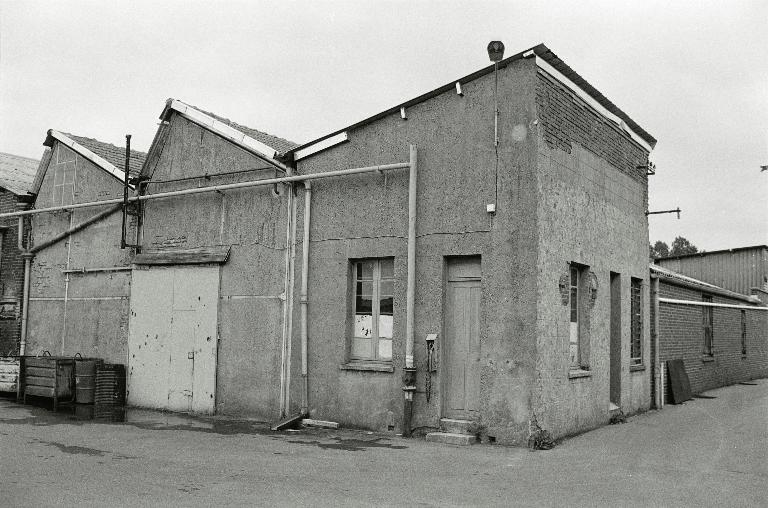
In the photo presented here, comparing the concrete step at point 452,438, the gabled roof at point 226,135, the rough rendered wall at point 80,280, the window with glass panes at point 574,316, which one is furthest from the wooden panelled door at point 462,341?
the rough rendered wall at point 80,280

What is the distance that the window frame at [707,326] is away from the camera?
64.0ft

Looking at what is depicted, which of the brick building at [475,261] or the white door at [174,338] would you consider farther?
the white door at [174,338]

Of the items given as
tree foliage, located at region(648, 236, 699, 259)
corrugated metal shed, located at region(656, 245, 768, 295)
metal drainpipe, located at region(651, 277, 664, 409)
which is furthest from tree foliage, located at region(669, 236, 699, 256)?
metal drainpipe, located at region(651, 277, 664, 409)

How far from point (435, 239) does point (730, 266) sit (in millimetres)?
21877

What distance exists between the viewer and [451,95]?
36.9ft

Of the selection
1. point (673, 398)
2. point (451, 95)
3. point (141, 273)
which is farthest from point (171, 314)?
point (673, 398)

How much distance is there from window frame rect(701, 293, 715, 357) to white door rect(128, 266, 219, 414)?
13.1 m

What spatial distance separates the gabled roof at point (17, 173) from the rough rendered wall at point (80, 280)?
1.15 m

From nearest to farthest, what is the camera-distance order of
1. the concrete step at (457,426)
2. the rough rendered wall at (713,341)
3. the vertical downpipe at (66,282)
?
the concrete step at (457,426) → the vertical downpipe at (66,282) → the rough rendered wall at (713,341)

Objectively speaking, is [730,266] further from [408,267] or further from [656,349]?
[408,267]

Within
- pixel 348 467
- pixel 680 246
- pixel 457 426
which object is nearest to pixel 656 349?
pixel 457 426

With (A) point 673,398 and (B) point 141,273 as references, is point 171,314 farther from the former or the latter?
(A) point 673,398

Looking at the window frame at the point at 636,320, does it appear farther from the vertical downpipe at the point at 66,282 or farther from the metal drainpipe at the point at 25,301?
the metal drainpipe at the point at 25,301

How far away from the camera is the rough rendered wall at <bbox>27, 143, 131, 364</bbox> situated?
1523 cm
